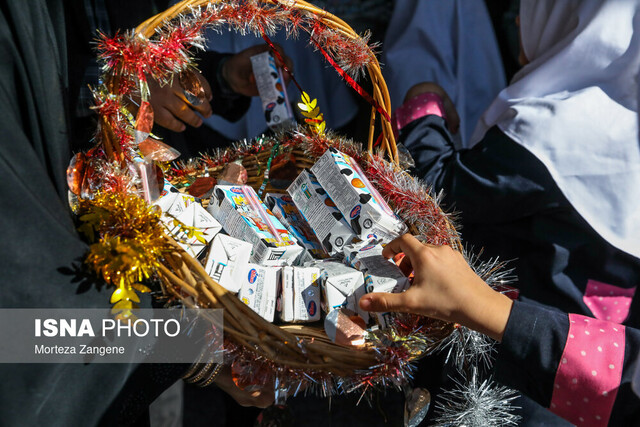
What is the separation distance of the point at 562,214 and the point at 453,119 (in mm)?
612

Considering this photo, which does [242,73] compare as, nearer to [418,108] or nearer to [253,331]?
[418,108]

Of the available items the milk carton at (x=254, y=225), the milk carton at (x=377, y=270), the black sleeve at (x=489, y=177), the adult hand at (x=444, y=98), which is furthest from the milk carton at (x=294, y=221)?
the adult hand at (x=444, y=98)

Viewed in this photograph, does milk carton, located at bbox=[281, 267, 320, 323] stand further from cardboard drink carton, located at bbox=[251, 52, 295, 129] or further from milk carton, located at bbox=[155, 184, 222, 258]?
cardboard drink carton, located at bbox=[251, 52, 295, 129]

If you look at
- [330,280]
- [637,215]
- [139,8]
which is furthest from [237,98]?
[637,215]

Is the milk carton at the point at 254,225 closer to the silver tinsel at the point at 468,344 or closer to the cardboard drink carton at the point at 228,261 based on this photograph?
the cardboard drink carton at the point at 228,261

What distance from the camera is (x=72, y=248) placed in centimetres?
83

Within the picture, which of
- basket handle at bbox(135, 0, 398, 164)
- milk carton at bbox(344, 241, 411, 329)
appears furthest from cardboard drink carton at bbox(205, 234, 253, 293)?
basket handle at bbox(135, 0, 398, 164)

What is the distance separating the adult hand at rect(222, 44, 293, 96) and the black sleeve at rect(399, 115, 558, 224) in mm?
608

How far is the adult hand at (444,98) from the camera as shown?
167 centimetres

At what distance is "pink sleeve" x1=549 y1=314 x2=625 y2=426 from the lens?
94cm

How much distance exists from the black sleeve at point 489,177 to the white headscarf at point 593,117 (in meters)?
0.04

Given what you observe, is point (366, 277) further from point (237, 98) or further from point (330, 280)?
point (237, 98)

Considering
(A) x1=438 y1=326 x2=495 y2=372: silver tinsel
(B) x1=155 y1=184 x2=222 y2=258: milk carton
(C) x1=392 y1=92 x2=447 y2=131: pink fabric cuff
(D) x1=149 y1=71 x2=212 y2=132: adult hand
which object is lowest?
(A) x1=438 y1=326 x2=495 y2=372: silver tinsel

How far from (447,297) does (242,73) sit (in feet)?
3.64
